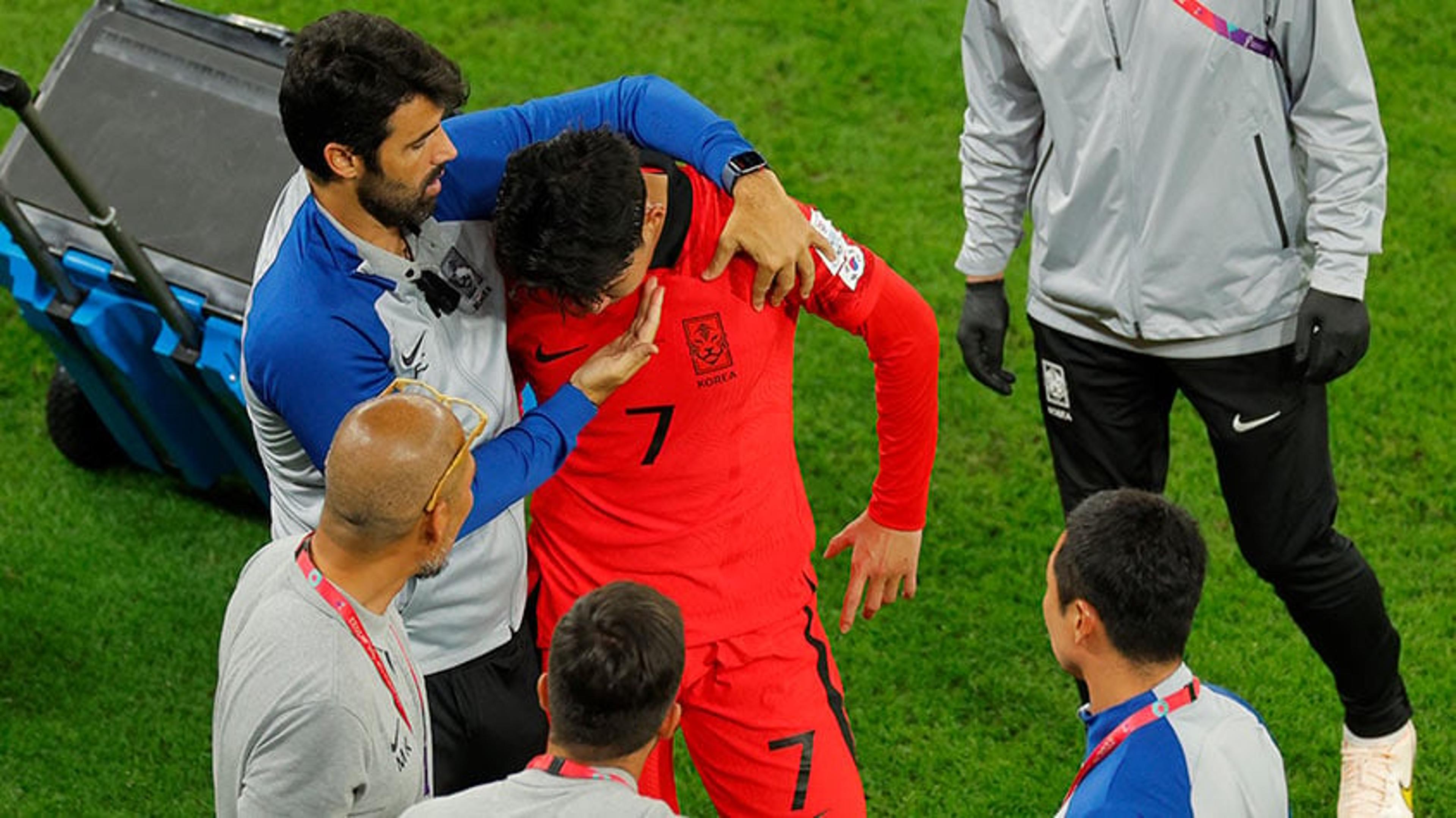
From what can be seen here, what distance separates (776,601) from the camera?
12.3 ft

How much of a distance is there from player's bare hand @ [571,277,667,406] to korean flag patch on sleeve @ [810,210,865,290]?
36 centimetres

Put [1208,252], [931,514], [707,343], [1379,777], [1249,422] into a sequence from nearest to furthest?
[707,343], [1208,252], [1249,422], [1379,777], [931,514]

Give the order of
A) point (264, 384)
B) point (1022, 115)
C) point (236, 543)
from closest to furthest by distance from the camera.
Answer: point (264, 384), point (1022, 115), point (236, 543)

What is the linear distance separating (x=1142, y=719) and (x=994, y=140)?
1.61m

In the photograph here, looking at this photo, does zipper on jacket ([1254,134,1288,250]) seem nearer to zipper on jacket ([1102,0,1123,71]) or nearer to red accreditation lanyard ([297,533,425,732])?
zipper on jacket ([1102,0,1123,71])

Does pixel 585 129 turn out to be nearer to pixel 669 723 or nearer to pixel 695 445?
pixel 695 445

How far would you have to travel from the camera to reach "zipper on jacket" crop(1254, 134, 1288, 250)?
146 inches

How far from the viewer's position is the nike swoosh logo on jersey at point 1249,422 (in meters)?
3.94

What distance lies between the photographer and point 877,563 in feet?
13.0

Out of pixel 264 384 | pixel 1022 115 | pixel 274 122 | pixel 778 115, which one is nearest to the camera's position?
pixel 264 384

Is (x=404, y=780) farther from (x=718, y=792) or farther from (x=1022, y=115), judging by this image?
(x=1022, y=115)

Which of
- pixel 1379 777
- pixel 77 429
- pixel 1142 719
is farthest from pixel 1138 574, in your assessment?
pixel 77 429

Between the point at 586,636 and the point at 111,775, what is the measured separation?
2.28 metres

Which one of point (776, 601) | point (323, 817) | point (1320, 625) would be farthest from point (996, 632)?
point (323, 817)
